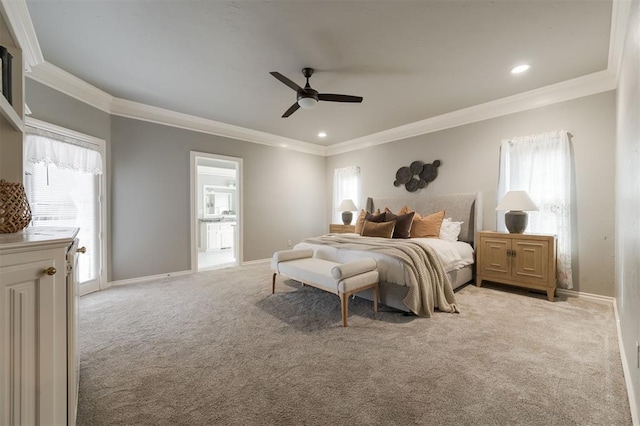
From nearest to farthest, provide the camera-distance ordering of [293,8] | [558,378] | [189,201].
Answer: [558,378], [293,8], [189,201]

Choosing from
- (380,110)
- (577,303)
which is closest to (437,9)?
(380,110)

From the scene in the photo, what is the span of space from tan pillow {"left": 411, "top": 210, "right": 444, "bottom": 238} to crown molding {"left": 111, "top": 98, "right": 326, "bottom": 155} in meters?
3.24

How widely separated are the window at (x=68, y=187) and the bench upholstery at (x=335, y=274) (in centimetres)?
209

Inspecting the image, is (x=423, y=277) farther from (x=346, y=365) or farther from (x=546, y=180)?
(x=546, y=180)

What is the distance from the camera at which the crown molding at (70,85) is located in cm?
286

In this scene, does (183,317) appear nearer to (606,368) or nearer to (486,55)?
(606,368)

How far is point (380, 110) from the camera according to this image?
4.21 m

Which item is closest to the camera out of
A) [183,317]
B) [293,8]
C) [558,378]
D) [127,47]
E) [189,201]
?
[558,378]

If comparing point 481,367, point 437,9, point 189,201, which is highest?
point 437,9

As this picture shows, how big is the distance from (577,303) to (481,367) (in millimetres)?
2207

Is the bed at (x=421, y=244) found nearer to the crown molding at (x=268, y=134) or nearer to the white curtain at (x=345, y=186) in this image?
the white curtain at (x=345, y=186)

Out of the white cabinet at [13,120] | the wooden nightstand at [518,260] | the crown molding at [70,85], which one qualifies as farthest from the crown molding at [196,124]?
the wooden nightstand at [518,260]

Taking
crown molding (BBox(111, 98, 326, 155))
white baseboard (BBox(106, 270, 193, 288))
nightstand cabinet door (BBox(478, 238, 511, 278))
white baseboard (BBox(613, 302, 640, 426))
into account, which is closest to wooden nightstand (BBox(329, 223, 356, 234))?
crown molding (BBox(111, 98, 326, 155))

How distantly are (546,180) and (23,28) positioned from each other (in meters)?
5.61
